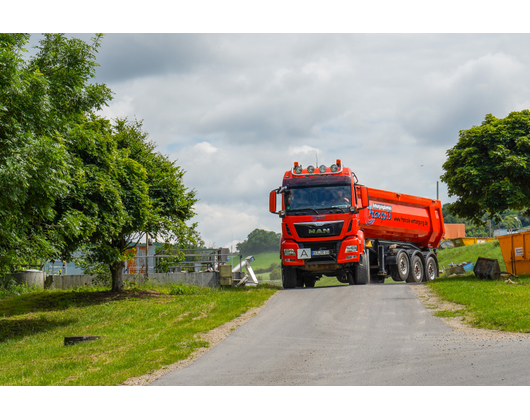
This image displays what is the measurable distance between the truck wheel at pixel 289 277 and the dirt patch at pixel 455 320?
4343 mm

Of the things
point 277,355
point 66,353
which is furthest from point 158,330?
point 277,355

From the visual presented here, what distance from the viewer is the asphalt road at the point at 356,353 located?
24.5 feet

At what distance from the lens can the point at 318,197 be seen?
18.9m

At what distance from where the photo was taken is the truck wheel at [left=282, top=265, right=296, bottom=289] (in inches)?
778

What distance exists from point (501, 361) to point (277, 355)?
367 centimetres

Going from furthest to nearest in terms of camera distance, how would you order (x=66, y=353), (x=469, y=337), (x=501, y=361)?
(x=66, y=353)
(x=469, y=337)
(x=501, y=361)


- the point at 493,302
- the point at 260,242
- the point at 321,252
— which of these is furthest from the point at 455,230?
the point at 260,242

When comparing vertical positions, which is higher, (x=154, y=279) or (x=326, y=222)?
(x=326, y=222)

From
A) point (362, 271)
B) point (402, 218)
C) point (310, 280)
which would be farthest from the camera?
point (402, 218)

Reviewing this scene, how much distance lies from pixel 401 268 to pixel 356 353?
1342 centimetres

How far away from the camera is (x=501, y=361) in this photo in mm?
7980

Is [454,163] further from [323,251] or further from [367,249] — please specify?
[323,251]

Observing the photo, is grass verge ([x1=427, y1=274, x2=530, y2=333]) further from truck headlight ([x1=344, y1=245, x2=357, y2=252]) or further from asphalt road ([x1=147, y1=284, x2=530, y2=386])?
truck headlight ([x1=344, y1=245, x2=357, y2=252])

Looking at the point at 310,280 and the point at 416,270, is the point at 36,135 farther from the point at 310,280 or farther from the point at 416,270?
the point at 416,270
